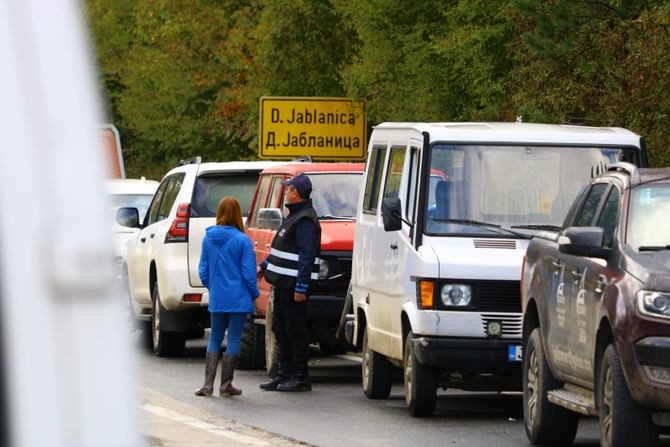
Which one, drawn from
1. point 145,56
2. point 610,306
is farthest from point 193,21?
point 610,306

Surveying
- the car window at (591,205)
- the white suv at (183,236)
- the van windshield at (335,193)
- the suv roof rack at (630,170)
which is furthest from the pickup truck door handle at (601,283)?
the white suv at (183,236)

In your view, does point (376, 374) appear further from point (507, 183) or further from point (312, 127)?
point (312, 127)

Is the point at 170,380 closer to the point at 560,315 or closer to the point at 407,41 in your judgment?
the point at 560,315

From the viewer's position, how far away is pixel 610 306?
31.4 ft

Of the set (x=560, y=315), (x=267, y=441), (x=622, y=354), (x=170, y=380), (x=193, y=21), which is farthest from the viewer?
(x=193, y=21)

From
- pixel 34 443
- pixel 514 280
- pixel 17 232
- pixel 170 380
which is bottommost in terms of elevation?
pixel 170 380

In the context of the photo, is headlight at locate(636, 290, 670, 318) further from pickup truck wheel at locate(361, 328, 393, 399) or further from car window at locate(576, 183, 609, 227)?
pickup truck wheel at locate(361, 328, 393, 399)

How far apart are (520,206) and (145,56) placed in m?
43.9

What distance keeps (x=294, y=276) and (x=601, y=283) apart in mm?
5842

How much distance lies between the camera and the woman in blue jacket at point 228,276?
1485 cm

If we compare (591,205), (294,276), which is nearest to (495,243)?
(591,205)

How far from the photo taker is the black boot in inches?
615

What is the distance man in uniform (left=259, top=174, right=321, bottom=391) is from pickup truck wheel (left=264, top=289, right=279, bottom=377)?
0.43 ft

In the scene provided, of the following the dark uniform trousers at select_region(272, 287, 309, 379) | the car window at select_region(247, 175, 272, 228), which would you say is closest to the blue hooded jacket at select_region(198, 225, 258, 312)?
the dark uniform trousers at select_region(272, 287, 309, 379)
